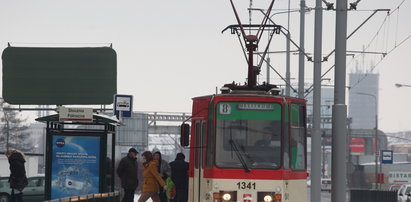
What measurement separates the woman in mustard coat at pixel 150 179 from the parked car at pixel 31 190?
17.1 metres

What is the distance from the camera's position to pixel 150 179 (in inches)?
992

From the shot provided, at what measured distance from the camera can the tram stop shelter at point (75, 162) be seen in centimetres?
2553

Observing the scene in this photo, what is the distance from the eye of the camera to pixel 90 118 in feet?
82.3

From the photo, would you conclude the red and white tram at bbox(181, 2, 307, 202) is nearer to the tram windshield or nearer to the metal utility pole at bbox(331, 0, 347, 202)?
the tram windshield

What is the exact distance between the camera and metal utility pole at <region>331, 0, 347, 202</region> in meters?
21.7

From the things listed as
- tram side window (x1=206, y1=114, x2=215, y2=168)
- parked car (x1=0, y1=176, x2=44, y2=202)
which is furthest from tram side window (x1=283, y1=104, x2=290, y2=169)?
parked car (x1=0, y1=176, x2=44, y2=202)

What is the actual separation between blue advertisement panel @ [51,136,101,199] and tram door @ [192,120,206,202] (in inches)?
167

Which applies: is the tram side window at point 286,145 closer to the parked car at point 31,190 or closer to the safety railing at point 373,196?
the parked car at point 31,190

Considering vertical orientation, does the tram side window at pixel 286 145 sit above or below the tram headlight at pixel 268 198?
above

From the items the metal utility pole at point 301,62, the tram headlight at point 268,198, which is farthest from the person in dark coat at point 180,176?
the metal utility pole at point 301,62

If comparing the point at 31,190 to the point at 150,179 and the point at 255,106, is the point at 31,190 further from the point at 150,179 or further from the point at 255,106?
the point at 255,106

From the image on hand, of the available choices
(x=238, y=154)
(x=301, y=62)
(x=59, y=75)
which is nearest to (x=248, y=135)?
(x=238, y=154)

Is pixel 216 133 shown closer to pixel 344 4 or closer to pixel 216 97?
pixel 216 97

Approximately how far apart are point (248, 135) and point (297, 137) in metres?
1.05
